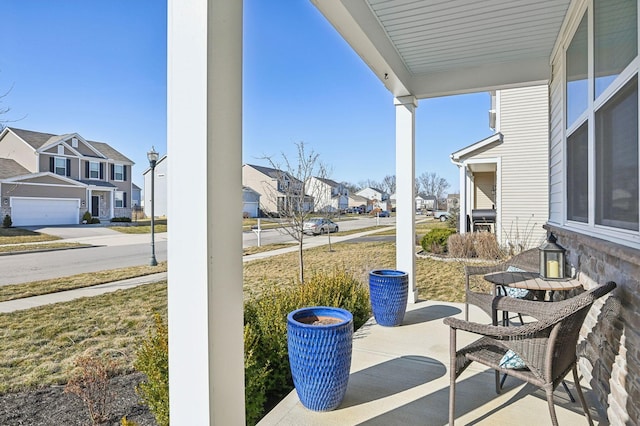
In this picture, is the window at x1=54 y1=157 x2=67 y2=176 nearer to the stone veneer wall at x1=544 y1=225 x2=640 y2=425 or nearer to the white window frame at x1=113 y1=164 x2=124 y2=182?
the white window frame at x1=113 y1=164 x2=124 y2=182

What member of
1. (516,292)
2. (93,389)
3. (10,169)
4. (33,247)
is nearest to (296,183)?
(516,292)

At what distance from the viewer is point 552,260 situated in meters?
3.14

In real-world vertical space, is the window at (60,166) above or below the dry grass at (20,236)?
above

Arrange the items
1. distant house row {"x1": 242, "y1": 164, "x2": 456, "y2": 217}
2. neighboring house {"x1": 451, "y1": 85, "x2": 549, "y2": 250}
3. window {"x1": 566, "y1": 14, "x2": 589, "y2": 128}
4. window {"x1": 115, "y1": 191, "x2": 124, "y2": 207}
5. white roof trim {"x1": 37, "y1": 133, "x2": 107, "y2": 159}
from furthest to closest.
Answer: window {"x1": 115, "y1": 191, "x2": 124, "y2": 207} → white roof trim {"x1": 37, "y1": 133, "x2": 107, "y2": 159} → neighboring house {"x1": 451, "y1": 85, "x2": 549, "y2": 250} → distant house row {"x1": 242, "y1": 164, "x2": 456, "y2": 217} → window {"x1": 566, "y1": 14, "x2": 589, "y2": 128}

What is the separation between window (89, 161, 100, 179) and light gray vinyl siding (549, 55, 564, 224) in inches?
1160

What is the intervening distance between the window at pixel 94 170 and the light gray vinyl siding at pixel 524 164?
2668 cm

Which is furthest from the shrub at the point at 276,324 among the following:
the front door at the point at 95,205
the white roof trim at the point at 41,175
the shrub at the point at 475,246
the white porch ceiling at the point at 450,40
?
the front door at the point at 95,205

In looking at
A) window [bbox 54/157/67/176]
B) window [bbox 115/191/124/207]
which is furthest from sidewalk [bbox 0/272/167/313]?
window [bbox 115/191/124/207]

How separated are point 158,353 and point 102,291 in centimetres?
557

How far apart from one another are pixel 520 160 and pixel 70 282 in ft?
38.1

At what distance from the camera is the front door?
87.4ft

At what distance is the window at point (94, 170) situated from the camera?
1065 inches

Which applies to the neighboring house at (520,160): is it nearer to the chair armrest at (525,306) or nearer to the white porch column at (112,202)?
the chair armrest at (525,306)

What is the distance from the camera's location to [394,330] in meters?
4.07
